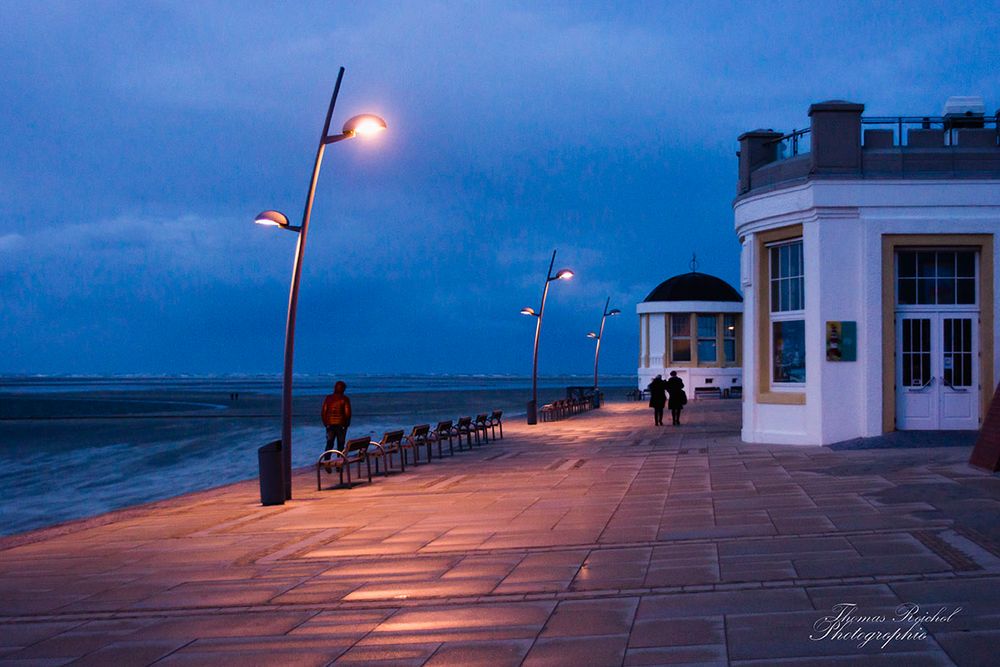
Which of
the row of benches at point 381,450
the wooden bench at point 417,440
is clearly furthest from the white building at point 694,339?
the wooden bench at point 417,440

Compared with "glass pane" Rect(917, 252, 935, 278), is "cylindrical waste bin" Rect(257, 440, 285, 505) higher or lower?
lower

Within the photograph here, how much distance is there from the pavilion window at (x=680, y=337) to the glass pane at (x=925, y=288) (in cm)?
3531

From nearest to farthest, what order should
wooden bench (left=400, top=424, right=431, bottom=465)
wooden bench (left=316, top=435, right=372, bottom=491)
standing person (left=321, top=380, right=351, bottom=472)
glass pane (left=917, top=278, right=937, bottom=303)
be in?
wooden bench (left=316, top=435, right=372, bottom=491), glass pane (left=917, top=278, right=937, bottom=303), standing person (left=321, top=380, right=351, bottom=472), wooden bench (left=400, top=424, right=431, bottom=465)

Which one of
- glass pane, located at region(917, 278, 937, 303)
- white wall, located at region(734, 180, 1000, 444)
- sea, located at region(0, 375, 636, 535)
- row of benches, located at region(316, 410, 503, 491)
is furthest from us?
glass pane, located at region(917, 278, 937, 303)

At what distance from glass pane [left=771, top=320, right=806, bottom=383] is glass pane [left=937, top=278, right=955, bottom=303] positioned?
2.46 meters

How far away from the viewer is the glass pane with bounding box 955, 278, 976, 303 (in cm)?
1684

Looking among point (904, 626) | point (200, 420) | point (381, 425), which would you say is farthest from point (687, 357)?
point (904, 626)

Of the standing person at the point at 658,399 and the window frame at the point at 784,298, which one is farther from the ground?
the window frame at the point at 784,298

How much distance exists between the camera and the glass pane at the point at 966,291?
663 inches

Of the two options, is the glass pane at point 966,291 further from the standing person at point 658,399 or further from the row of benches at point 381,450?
the standing person at point 658,399

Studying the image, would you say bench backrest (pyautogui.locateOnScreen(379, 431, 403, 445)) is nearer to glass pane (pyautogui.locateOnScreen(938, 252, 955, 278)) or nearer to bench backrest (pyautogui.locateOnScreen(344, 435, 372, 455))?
bench backrest (pyautogui.locateOnScreen(344, 435, 372, 455))

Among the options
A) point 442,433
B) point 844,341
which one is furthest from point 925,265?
point 442,433

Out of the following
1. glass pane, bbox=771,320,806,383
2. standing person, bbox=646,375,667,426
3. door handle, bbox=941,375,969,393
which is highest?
glass pane, bbox=771,320,806,383

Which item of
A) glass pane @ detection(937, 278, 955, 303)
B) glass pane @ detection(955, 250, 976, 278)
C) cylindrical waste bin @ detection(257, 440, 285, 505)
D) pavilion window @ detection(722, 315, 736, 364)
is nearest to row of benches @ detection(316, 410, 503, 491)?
cylindrical waste bin @ detection(257, 440, 285, 505)
